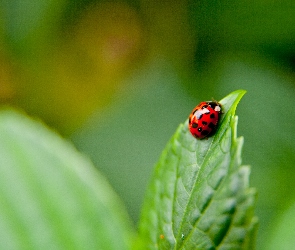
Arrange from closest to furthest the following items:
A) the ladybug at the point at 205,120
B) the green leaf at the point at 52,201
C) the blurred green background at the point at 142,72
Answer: the ladybug at the point at 205,120
the green leaf at the point at 52,201
the blurred green background at the point at 142,72

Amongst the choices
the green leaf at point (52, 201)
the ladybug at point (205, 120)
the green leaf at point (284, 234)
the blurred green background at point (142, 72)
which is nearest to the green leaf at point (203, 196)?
the ladybug at point (205, 120)

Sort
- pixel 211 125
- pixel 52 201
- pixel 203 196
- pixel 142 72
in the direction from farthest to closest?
pixel 142 72 < pixel 52 201 < pixel 211 125 < pixel 203 196

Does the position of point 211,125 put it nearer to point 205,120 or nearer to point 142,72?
point 205,120

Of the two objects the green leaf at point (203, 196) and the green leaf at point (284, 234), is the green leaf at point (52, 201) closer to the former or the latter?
the green leaf at point (203, 196)

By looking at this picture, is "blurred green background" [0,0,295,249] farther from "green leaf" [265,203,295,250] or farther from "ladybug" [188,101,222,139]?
"ladybug" [188,101,222,139]

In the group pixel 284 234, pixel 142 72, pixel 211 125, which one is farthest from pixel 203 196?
pixel 142 72
